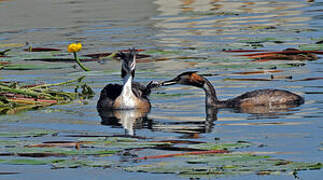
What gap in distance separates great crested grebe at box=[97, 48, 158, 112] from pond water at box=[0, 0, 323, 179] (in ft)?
0.68

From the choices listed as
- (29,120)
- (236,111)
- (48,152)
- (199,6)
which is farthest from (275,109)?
(199,6)

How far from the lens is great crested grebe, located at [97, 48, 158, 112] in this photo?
12109 millimetres

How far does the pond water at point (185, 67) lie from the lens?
935 cm

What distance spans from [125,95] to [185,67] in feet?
10.8

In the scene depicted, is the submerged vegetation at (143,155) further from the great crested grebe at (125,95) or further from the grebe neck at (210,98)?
the grebe neck at (210,98)

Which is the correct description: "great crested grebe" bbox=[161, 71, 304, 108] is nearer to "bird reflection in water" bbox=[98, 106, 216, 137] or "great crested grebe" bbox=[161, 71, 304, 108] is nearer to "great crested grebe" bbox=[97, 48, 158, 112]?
"bird reflection in water" bbox=[98, 106, 216, 137]

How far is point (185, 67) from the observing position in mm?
15430

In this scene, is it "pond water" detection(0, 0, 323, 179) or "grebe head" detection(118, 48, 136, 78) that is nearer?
"pond water" detection(0, 0, 323, 179)

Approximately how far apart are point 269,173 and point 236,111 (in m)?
4.56

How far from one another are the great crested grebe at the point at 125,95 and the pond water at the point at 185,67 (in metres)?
0.21

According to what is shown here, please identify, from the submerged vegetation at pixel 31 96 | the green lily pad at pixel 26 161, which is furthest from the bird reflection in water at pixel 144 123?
the green lily pad at pixel 26 161

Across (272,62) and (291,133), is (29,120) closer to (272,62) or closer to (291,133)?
(291,133)

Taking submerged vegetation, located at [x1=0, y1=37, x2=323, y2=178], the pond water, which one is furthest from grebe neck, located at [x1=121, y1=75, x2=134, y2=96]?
submerged vegetation, located at [x1=0, y1=37, x2=323, y2=178]

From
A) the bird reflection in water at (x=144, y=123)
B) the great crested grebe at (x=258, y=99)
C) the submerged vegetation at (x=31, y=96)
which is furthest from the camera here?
the submerged vegetation at (x=31, y=96)
